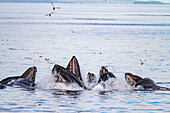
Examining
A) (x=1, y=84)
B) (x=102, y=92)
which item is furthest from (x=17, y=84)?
(x=102, y=92)

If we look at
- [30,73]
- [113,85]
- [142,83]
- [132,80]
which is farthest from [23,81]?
[142,83]

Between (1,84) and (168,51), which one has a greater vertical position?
(168,51)

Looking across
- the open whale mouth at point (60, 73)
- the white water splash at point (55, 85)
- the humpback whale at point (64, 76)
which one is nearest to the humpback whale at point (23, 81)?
the white water splash at point (55, 85)

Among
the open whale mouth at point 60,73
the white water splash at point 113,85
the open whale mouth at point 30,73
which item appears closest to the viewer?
the open whale mouth at point 60,73

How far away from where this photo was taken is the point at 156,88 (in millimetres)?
21891

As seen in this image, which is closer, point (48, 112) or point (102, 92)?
point (48, 112)

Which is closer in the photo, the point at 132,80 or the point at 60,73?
the point at 60,73

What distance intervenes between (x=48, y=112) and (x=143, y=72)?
1395 centimetres

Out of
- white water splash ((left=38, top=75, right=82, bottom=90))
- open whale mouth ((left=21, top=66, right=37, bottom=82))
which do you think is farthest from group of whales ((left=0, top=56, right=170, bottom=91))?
white water splash ((left=38, top=75, right=82, bottom=90))

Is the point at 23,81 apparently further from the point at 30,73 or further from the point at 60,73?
the point at 60,73

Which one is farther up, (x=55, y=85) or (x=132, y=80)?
(x=132, y=80)

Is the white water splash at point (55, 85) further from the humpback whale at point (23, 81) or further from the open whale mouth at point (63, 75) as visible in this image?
the humpback whale at point (23, 81)

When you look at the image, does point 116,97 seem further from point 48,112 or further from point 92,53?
point 92,53

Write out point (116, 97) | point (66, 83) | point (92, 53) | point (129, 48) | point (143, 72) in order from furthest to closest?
point (129, 48) → point (92, 53) → point (143, 72) → point (66, 83) → point (116, 97)
